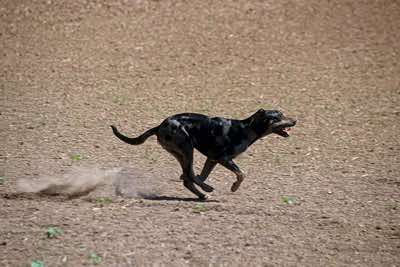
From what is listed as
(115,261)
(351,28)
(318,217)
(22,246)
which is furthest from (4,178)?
(351,28)

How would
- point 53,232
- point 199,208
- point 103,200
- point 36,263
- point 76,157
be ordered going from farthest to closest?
point 76,157, point 103,200, point 199,208, point 53,232, point 36,263

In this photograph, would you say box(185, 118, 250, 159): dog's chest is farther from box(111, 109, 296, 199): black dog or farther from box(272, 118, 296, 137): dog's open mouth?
box(272, 118, 296, 137): dog's open mouth

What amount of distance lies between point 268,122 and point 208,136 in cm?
87

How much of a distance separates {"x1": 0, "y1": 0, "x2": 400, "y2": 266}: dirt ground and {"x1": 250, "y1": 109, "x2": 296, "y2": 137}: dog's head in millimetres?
853

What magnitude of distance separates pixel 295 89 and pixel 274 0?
4870 mm

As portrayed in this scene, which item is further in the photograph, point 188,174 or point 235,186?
point 235,186

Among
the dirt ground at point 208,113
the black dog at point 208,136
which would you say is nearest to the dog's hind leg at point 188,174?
the black dog at point 208,136

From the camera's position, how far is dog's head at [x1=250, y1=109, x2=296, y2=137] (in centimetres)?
977

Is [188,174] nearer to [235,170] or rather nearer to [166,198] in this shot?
[166,198]

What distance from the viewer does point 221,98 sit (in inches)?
590

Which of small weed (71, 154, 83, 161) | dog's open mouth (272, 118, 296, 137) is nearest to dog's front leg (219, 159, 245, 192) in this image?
dog's open mouth (272, 118, 296, 137)

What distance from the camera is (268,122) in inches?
385

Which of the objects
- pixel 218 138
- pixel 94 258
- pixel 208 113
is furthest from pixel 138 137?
pixel 208 113

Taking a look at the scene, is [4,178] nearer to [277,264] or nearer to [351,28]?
[277,264]
